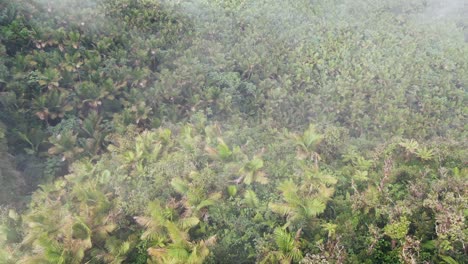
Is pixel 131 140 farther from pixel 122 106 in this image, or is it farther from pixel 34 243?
pixel 34 243

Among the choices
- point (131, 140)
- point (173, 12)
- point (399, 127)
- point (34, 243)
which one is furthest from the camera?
point (173, 12)

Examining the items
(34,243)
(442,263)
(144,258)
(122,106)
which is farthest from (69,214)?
(442,263)

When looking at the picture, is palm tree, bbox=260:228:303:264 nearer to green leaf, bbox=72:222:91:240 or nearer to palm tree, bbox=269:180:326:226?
palm tree, bbox=269:180:326:226

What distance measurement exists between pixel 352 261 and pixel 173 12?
46.4 feet

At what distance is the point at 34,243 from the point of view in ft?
22.8

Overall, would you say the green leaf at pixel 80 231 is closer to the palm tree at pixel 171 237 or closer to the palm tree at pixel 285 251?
the palm tree at pixel 171 237

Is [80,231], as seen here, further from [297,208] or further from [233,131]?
[233,131]

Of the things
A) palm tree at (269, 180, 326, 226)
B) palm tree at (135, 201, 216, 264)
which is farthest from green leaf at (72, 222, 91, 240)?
palm tree at (269, 180, 326, 226)

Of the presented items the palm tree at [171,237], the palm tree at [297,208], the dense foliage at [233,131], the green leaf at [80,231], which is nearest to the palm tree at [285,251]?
the dense foliage at [233,131]

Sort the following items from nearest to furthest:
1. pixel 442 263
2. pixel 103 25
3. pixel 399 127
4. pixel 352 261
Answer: pixel 442 263 → pixel 352 261 → pixel 399 127 → pixel 103 25

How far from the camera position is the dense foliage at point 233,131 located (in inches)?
281

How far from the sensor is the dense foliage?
712 cm

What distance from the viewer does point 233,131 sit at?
1084 cm

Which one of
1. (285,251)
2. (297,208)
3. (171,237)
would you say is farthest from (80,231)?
(297,208)
